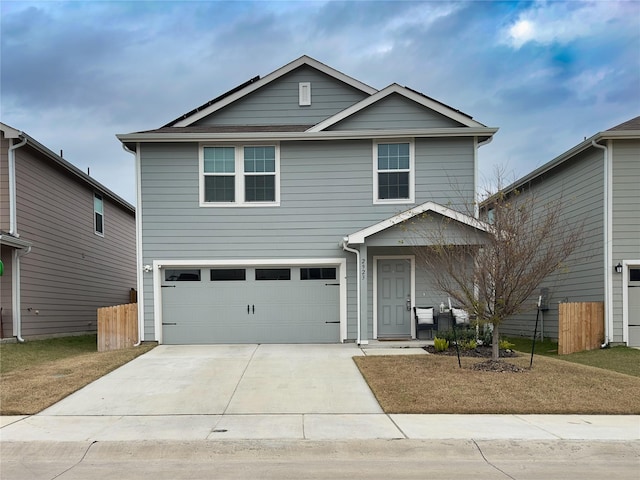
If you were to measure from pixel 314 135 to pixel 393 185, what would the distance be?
253cm

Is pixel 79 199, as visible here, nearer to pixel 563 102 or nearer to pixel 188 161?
pixel 188 161

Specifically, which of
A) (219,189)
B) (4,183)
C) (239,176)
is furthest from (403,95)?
(4,183)

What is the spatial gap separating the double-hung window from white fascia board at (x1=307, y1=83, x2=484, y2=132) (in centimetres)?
116

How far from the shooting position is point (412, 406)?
7754 mm

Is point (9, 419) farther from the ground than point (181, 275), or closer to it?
closer to it

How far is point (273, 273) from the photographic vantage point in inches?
545

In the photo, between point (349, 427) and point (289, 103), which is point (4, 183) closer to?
point (289, 103)

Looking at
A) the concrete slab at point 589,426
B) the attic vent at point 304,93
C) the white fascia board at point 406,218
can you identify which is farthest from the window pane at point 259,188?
the concrete slab at point 589,426

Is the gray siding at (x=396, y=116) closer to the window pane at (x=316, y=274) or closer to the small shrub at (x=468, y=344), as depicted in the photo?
the window pane at (x=316, y=274)

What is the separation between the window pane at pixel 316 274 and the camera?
13.8m

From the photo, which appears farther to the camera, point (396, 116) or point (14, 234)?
point (396, 116)

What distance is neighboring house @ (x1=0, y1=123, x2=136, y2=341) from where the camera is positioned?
13.8 metres

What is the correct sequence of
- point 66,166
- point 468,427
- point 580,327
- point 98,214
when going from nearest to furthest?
point 468,427 < point 580,327 < point 66,166 < point 98,214

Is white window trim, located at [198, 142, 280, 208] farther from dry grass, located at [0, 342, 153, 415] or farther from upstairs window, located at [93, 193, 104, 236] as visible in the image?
upstairs window, located at [93, 193, 104, 236]
